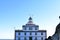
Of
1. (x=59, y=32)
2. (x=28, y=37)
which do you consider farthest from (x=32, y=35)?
(x=59, y=32)

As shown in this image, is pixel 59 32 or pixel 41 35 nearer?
pixel 59 32

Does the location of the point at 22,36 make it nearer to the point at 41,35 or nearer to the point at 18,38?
the point at 18,38

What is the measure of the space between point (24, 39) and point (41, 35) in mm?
7831

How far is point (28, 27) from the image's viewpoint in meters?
87.6

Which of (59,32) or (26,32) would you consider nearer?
(59,32)

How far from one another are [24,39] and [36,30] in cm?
684

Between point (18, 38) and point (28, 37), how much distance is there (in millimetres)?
4523

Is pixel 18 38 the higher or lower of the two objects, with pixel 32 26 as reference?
lower

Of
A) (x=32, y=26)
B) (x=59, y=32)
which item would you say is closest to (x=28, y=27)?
(x=32, y=26)

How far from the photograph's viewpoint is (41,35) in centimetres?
8650

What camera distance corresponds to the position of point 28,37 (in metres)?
86.5

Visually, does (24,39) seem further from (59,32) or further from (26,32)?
(59,32)

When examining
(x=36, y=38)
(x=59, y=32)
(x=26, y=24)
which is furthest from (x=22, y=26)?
(x=59, y=32)

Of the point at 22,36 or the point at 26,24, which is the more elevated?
the point at 26,24
